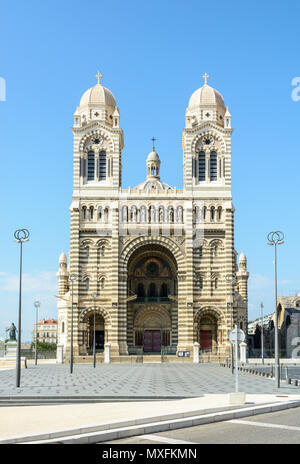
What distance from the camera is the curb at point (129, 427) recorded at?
14141 mm

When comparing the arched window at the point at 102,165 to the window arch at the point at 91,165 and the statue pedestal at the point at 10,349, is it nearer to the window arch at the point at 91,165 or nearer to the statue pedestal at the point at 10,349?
the window arch at the point at 91,165

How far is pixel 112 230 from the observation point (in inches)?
2549

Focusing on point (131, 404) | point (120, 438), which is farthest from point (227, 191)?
point (120, 438)

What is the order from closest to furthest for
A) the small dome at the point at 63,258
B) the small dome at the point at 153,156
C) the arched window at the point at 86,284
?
the arched window at the point at 86,284, the small dome at the point at 63,258, the small dome at the point at 153,156

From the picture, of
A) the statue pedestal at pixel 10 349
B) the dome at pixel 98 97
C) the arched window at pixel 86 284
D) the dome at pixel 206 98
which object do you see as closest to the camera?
the statue pedestal at pixel 10 349

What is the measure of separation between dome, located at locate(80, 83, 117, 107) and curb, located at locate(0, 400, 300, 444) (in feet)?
176

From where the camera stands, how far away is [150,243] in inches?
2571

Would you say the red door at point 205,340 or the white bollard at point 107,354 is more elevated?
the red door at point 205,340

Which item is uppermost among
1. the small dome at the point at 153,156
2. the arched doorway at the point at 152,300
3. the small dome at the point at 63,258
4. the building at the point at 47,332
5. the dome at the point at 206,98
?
the dome at the point at 206,98

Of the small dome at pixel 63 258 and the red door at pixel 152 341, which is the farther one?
the small dome at pixel 63 258

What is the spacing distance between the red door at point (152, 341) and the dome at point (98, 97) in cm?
2710

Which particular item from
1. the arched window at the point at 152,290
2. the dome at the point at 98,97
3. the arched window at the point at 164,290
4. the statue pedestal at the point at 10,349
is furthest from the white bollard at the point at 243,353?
the dome at the point at 98,97

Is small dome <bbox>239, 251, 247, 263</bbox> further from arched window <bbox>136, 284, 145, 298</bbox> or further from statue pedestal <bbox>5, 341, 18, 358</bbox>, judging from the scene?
statue pedestal <bbox>5, 341, 18, 358</bbox>

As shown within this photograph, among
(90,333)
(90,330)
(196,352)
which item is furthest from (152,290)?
(196,352)
